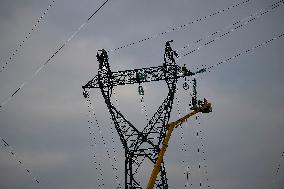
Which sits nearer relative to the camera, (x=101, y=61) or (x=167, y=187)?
(x=167, y=187)

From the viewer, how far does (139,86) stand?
63.6 feet

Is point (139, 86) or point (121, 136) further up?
point (139, 86)

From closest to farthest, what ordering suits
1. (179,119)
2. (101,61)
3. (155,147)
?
(179,119)
(155,147)
(101,61)

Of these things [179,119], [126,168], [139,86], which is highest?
[139,86]

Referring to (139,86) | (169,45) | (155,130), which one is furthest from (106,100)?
(169,45)

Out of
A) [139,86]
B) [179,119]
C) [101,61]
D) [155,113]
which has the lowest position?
[179,119]

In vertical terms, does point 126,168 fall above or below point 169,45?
below

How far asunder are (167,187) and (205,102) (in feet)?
17.3

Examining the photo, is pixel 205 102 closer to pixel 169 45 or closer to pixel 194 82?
pixel 194 82

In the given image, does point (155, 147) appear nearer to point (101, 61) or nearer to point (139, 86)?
point (139, 86)

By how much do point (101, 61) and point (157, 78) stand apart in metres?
3.51

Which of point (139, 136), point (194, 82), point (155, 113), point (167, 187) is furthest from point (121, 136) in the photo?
point (194, 82)

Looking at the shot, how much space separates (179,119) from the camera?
17.3 meters

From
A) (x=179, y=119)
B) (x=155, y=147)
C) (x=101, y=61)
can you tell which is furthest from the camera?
(x=101, y=61)
